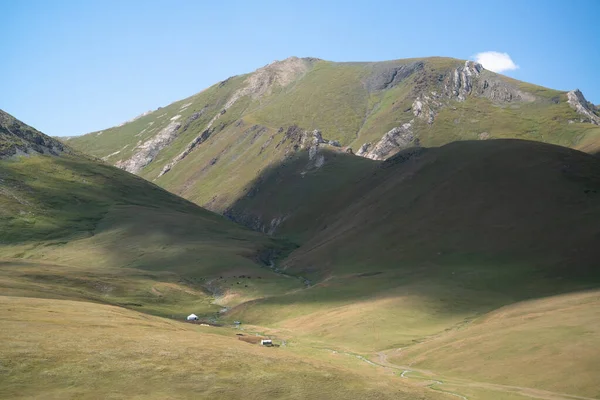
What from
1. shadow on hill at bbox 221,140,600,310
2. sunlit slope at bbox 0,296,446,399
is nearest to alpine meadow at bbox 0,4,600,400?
sunlit slope at bbox 0,296,446,399

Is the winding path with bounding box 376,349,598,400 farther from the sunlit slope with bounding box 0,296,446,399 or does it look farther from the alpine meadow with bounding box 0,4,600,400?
the sunlit slope with bounding box 0,296,446,399

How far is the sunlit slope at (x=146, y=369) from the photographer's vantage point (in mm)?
48344

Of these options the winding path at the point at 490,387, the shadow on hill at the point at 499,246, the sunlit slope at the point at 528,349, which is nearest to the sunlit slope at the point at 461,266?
the shadow on hill at the point at 499,246

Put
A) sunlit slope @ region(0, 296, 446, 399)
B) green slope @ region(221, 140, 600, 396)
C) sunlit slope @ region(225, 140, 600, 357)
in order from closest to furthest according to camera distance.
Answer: sunlit slope @ region(0, 296, 446, 399)
green slope @ region(221, 140, 600, 396)
sunlit slope @ region(225, 140, 600, 357)

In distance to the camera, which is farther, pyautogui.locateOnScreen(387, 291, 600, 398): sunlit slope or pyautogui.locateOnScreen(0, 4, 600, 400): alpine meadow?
pyautogui.locateOnScreen(387, 291, 600, 398): sunlit slope

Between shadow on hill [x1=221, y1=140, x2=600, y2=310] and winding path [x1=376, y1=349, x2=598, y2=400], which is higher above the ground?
shadow on hill [x1=221, y1=140, x2=600, y2=310]

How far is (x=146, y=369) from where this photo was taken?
53562 millimetres

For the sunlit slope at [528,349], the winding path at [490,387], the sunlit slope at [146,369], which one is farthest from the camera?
the sunlit slope at [528,349]

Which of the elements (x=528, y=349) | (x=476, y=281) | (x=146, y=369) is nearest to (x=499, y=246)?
(x=476, y=281)

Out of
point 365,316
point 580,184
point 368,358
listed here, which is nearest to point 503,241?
point 580,184

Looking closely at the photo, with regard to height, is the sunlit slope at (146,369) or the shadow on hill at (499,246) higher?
the shadow on hill at (499,246)

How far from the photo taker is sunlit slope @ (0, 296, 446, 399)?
4834 cm

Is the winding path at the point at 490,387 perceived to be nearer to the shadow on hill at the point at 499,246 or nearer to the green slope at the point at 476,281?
the green slope at the point at 476,281

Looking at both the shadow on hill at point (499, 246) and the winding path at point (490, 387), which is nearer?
the winding path at point (490, 387)
